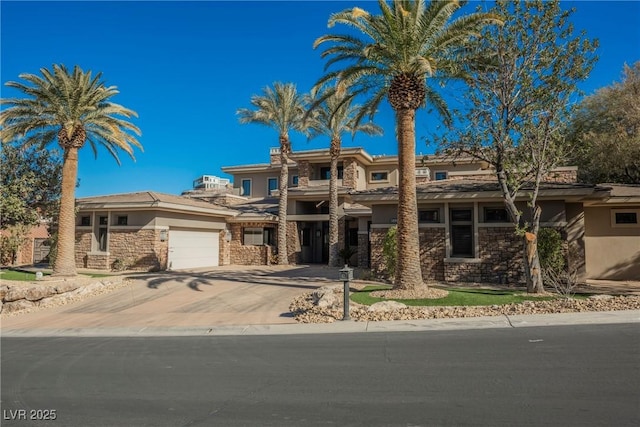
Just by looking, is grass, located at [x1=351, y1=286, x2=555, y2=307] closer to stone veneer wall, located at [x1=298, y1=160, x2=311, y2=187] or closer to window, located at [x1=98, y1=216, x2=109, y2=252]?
window, located at [x1=98, y1=216, x2=109, y2=252]

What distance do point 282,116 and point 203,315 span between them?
18379 mm

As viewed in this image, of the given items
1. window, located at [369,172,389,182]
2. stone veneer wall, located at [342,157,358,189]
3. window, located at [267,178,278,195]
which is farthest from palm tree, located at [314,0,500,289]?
window, located at [267,178,278,195]

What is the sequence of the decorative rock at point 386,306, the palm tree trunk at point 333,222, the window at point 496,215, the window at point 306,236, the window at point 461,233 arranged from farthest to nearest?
1. the window at point 306,236
2. the palm tree trunk at point 333,222
3. the window at point 461,233
4. the window at point 496,215
5. the decorative rock at point 386,306

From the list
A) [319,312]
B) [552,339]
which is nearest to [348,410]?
[552,339]

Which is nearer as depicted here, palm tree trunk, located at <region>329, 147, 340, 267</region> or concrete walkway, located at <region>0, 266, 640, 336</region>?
concrete walkway, located at <region>0, 266, 640, 336</region>

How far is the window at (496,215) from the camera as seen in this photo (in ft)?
54.8

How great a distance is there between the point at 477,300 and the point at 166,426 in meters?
9.89

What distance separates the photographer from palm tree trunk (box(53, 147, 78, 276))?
62.8ft

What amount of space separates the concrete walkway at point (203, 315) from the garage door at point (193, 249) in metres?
6.34

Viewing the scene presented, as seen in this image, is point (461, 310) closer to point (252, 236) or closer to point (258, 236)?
point (258, 236)

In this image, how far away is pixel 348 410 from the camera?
198 inches

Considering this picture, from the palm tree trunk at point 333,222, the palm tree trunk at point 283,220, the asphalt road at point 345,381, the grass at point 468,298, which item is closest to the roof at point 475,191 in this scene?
the grass at point 468,298

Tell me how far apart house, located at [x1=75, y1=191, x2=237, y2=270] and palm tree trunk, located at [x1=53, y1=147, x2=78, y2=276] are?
3956 millimetres

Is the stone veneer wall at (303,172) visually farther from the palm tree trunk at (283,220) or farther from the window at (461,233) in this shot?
the window at (461,233)
